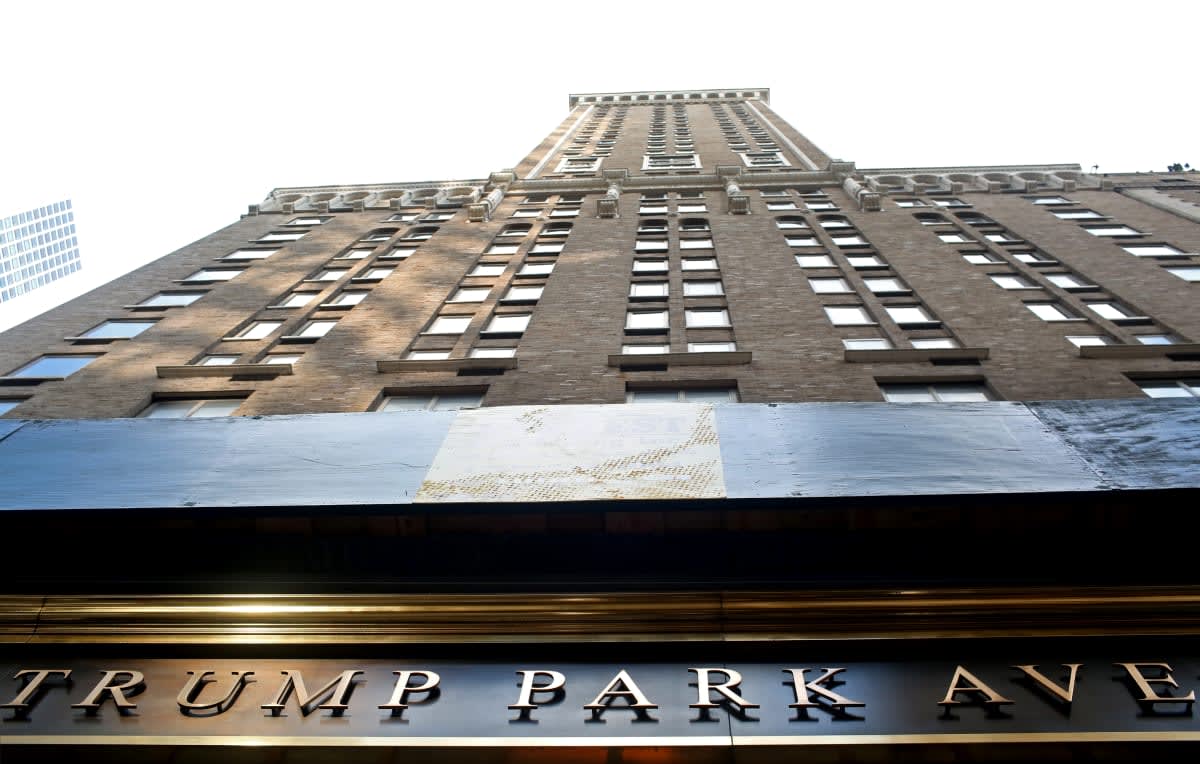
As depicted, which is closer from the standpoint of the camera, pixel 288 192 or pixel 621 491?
pixel 621 491

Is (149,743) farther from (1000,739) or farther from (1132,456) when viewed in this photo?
(1132,456)

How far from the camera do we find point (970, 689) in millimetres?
9164

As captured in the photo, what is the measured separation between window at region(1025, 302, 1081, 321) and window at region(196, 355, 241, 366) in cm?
2177

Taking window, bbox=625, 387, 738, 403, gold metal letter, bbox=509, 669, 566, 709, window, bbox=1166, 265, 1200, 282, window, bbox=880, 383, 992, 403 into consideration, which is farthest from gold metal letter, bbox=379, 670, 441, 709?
window, bbox=1166, 265, 1200, 282

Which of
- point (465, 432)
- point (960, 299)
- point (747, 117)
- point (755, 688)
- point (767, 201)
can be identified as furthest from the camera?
point (747, 117)

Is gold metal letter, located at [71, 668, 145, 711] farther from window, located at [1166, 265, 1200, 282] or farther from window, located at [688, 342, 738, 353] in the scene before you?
window, located at [1166, 265, 1200, 282]

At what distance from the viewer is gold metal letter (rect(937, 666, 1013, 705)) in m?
8.97

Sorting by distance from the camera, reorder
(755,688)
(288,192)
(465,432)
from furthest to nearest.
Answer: (288,192) < (465,432) < (755,688)

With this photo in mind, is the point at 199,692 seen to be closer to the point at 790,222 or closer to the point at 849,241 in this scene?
the point at 849,241

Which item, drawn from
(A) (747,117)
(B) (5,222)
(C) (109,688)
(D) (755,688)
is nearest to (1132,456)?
(D) (755,688)

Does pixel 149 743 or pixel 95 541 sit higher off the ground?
pixel 95 541

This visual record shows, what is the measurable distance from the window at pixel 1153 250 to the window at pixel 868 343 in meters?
12.9

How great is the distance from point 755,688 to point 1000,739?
8.58 ft

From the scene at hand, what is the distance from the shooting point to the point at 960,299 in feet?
74.8
